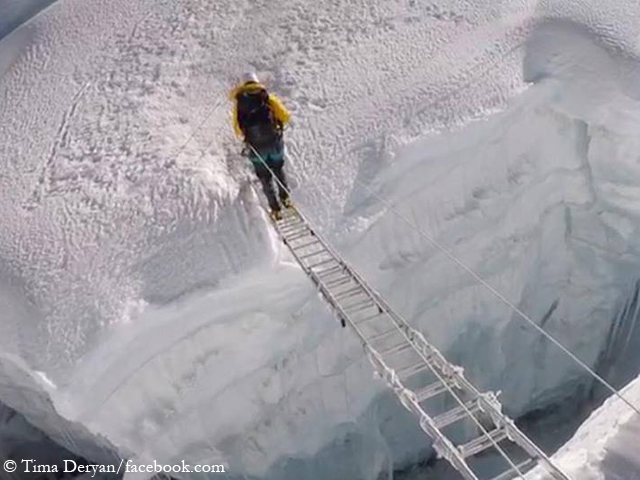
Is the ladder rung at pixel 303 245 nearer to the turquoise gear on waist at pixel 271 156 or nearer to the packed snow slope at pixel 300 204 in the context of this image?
the packed snow slope at pixel 300 204

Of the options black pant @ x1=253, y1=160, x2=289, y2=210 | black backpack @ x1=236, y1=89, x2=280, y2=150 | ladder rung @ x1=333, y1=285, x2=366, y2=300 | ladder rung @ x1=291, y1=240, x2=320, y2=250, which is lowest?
ladder rung @ x1=333, y1=285, x2=366, y2=300

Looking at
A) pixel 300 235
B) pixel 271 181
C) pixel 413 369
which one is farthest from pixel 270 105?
pixel 413 369

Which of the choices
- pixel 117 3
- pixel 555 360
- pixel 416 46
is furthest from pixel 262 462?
pixel 117 3

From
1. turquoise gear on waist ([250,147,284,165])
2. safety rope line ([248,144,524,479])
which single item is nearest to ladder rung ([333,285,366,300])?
safety rope line ([248,144,524,479])

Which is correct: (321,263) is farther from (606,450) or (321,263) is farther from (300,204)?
(606,450)

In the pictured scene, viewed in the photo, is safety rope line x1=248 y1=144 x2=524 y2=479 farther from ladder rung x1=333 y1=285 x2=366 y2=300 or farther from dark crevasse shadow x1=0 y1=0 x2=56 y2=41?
dark crevasse shadow x1=0 y1=0 x2=56 y2=41

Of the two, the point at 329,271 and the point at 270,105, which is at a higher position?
the point at 270,105
